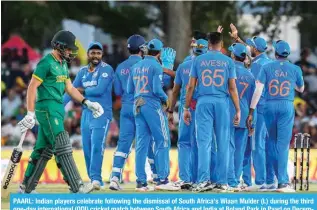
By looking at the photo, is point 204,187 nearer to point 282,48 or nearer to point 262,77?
point 262,77

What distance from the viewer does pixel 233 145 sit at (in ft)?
71.3

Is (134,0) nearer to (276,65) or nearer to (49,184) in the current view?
(49,184)

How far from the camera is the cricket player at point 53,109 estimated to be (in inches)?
754

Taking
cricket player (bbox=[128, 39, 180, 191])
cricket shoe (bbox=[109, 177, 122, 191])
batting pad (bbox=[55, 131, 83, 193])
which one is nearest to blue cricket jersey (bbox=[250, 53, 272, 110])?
cricket player (bbox=[128, 39, 180, 191])

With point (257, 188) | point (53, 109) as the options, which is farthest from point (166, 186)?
point (53, 109)

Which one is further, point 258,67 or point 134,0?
point 134,0

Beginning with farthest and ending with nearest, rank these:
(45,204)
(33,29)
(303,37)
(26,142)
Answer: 1. (303,37)
2. (33,29)
3. (26,142)
4. (45,204)

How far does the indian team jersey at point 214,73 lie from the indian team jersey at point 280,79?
1054 millimetres

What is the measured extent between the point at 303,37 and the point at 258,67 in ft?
57.9

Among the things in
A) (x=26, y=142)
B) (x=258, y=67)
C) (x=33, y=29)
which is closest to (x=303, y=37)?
(x=33, y=29)

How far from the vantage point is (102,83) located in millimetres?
22219

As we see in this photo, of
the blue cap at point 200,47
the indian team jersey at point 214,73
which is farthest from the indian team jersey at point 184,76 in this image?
the indian team jersey at point 214,73

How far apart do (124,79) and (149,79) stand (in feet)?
3.20

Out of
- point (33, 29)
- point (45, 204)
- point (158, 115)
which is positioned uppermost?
point (33, 29)
